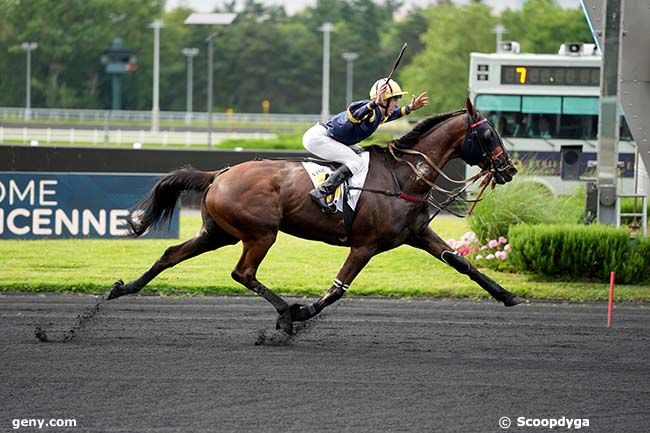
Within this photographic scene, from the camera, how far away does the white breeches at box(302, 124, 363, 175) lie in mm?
9891

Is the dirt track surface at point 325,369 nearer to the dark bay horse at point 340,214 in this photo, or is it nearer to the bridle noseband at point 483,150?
the dark bay horse at point 340,214

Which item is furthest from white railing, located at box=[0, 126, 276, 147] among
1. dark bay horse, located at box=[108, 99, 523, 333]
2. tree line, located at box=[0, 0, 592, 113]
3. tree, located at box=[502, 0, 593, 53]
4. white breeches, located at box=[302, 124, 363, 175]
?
white breeches, located at box=[302, 124, 363, 175]

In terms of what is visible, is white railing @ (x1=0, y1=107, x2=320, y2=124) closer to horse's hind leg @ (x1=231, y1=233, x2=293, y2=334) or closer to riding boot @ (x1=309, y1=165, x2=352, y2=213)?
horse's hind leg @ (x1=231, y1=233, x2=293, y2=334)

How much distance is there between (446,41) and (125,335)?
5099 cm

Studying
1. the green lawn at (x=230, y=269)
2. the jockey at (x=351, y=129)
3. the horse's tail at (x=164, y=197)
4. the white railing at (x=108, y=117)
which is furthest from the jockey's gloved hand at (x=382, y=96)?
the white railing at (x=108, y=117)

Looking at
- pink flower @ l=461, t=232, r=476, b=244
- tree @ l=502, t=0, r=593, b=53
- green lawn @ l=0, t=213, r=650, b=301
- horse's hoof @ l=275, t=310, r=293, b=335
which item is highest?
tree @ l=502, t=0, r=593, b=53

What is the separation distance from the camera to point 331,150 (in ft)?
32.5

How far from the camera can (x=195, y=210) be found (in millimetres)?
24859

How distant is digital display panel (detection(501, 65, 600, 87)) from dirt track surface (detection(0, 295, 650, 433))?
47.3 feet

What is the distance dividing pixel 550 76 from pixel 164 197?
17151 millimetres

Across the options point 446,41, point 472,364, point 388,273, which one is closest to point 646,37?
point 388,273

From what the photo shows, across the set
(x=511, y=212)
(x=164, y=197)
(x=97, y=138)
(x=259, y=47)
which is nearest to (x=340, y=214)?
(x=164, y=197)

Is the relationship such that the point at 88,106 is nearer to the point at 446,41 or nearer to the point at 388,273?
the point at 446,41

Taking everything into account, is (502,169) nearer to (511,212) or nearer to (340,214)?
(340,214)
